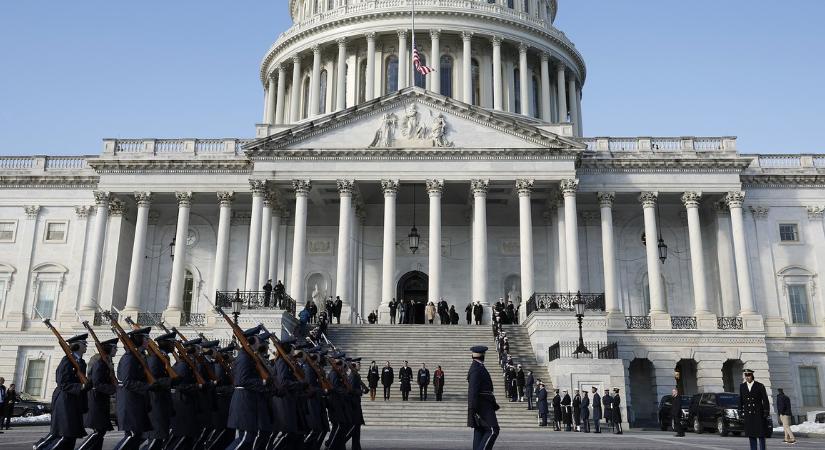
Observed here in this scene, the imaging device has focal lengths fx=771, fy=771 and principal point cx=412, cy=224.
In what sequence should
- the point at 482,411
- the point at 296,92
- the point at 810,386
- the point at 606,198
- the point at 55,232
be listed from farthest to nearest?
the point at 296,92
the point at 55,232
the point at 606,198
the point at 810,386
the point at 482,411

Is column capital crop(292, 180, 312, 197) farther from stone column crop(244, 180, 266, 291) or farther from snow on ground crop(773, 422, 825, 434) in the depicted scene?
snow on ground crop(773, 422, 825, 434)

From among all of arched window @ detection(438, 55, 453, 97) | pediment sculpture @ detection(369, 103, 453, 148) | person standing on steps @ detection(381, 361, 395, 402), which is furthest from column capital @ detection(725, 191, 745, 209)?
person standing on steps @ detection(381, 361, 395, 402)

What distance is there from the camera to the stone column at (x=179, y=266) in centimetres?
4166

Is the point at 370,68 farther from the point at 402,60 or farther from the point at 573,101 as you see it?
the point at 573,101

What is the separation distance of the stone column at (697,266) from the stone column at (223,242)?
84.0ft

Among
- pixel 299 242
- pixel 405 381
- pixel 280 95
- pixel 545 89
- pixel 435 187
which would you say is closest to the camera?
pixel 405 381

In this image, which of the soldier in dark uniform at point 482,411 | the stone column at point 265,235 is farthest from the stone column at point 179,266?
the soldier in dark uniform at point 482,411

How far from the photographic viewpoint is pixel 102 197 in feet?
144

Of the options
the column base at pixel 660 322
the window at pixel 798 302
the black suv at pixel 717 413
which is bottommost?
the black suv at pixel 717 413

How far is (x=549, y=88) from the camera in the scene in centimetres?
6228

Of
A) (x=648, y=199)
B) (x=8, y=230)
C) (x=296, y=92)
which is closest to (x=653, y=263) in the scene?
(x=648, y=199)

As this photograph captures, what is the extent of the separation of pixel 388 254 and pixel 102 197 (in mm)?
17046

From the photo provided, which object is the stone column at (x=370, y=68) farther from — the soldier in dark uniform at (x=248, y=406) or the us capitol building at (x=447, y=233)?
the soldier in dark uniform at (x=248, y=406)

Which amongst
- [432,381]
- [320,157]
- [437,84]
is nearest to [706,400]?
[432,381]
